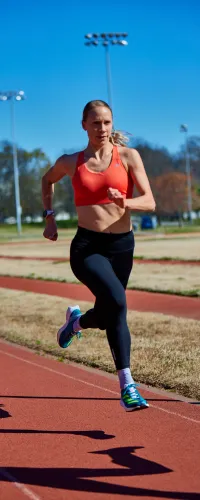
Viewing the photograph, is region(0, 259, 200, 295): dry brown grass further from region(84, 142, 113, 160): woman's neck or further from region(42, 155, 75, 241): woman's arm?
region(84, 142, 113, 160): woman's neck

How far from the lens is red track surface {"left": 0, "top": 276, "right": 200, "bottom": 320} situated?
36.0 ft

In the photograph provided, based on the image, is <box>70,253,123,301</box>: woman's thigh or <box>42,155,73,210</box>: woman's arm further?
<box>42,155,73,210</box>: woman's arm

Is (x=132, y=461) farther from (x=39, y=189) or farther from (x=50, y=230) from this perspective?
(x=39, y=189)

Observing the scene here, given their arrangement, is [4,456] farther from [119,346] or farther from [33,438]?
[119,346]

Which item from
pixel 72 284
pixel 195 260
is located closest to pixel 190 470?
pixel 72 284

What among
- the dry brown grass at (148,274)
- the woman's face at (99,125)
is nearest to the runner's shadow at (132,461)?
the woman's face at (99,125)

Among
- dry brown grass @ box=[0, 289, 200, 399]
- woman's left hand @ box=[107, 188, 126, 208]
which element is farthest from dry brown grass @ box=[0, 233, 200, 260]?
woman's left hand @ box=[107, 188, 126, 208]

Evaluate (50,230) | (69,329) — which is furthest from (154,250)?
(50,230)

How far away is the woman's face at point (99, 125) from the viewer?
476 centimetres

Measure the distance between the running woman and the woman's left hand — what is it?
22 cm

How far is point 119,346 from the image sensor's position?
4773mm

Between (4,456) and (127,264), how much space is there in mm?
1441

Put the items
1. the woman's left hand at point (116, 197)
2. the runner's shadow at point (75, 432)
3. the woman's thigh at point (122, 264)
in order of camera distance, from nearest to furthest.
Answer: the woman's left hand at point (116, 197) → the runner's shadow at point (75, 432) → the woman's thigh at point (122, 264)

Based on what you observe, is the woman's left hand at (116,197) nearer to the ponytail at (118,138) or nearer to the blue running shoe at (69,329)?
the ponytail at (118,138)
